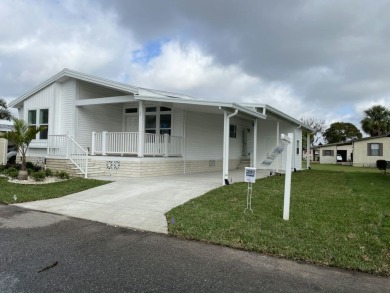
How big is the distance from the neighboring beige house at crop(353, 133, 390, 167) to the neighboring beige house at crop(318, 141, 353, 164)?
308 inches

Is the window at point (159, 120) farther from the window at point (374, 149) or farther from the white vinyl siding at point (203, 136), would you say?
the window at point (374, 149)

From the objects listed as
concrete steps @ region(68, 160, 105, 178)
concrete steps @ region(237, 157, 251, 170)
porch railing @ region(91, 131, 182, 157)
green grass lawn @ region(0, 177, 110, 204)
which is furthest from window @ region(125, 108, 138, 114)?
concrete steps @ region(237, 157, 251, 170)

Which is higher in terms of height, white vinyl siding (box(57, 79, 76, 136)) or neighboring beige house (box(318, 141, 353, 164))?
white vinyl siding (box(57, 79, 76, 136))

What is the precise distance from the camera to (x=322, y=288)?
3500 mm

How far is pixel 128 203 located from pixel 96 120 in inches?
342

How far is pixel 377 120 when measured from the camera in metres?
43.8

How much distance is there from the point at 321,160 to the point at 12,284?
4463 cm

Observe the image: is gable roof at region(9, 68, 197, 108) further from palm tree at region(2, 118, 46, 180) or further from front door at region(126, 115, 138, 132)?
palm tree at region(2, 118, 46, 180)

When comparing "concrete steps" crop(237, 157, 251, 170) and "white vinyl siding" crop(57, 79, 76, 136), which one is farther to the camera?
"concrete steps" crop(237, 157, 251, 170)

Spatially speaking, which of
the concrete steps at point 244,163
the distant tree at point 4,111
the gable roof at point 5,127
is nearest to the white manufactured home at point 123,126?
the concrete steps at point 244,163

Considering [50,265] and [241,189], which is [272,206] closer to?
[241,189]

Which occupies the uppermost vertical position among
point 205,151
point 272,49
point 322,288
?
point 272,49

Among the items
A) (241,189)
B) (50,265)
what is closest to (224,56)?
(241,189)

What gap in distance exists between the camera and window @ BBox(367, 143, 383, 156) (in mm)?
33344
